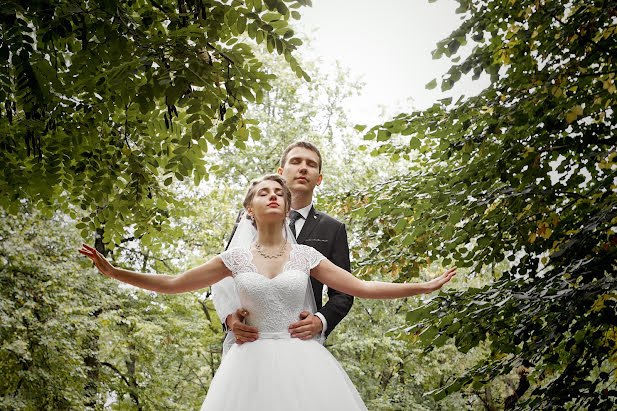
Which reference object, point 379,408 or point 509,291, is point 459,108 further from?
point 379,408

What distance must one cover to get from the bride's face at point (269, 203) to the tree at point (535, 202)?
1783 millimetres

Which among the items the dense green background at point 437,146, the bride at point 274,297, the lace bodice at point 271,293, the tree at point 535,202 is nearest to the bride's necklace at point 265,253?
the bride at point 274,297

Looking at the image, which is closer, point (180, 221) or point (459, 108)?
point (459, 108)

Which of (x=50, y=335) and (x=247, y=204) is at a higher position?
(x=50, y=335)

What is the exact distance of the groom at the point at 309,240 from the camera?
3.33 meters

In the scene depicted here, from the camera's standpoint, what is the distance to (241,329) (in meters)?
3.16

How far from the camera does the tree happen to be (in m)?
3.99

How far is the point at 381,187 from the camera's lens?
7090 millimetres

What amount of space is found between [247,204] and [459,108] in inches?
102

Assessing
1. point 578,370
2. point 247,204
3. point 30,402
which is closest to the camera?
point 247,204

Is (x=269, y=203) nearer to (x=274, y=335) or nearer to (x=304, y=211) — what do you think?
(x=304, y=211)

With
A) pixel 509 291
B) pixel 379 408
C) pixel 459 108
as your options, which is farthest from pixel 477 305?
pixel 379 408

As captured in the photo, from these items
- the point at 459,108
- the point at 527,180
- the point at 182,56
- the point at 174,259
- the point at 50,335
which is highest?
the point at 174,259

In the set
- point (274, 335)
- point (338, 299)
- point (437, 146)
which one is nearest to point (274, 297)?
point (274, 335)
